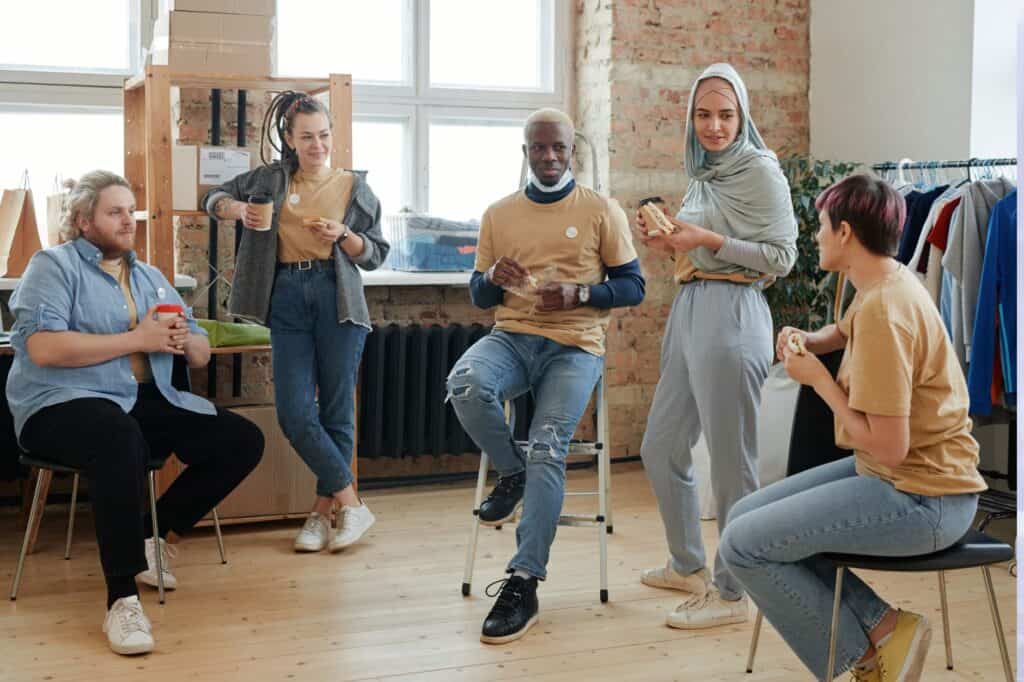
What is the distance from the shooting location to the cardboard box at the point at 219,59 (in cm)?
414

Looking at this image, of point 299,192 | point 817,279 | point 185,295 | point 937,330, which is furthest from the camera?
point 817,279

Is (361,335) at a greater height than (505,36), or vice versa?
(505,36)

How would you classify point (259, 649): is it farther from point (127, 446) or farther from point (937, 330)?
point (937, 330)

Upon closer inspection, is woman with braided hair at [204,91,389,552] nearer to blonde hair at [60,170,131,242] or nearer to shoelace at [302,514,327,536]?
shoelace at [302,514,327,536]

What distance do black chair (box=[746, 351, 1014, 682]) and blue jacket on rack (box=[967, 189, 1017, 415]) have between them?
1207 millimetres

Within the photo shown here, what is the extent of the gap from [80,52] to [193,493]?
7.00 feet

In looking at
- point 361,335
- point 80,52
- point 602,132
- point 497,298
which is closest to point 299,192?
point 361,335

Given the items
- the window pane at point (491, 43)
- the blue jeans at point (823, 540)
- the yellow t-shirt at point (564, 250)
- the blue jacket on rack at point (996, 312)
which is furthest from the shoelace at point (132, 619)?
the window pane at point (491, 43)

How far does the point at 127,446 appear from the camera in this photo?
3.20 m

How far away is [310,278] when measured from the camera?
3906 millimetres

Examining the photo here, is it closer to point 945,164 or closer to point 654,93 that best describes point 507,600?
point 945,164

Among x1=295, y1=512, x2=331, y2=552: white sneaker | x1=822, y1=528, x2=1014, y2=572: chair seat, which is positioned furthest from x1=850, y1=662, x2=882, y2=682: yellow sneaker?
x1=295, y1=512, x2=331, y2=552: white sneaker

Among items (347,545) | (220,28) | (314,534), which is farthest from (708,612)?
(220,28)

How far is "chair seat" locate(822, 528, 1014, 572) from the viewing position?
7.66 feet
